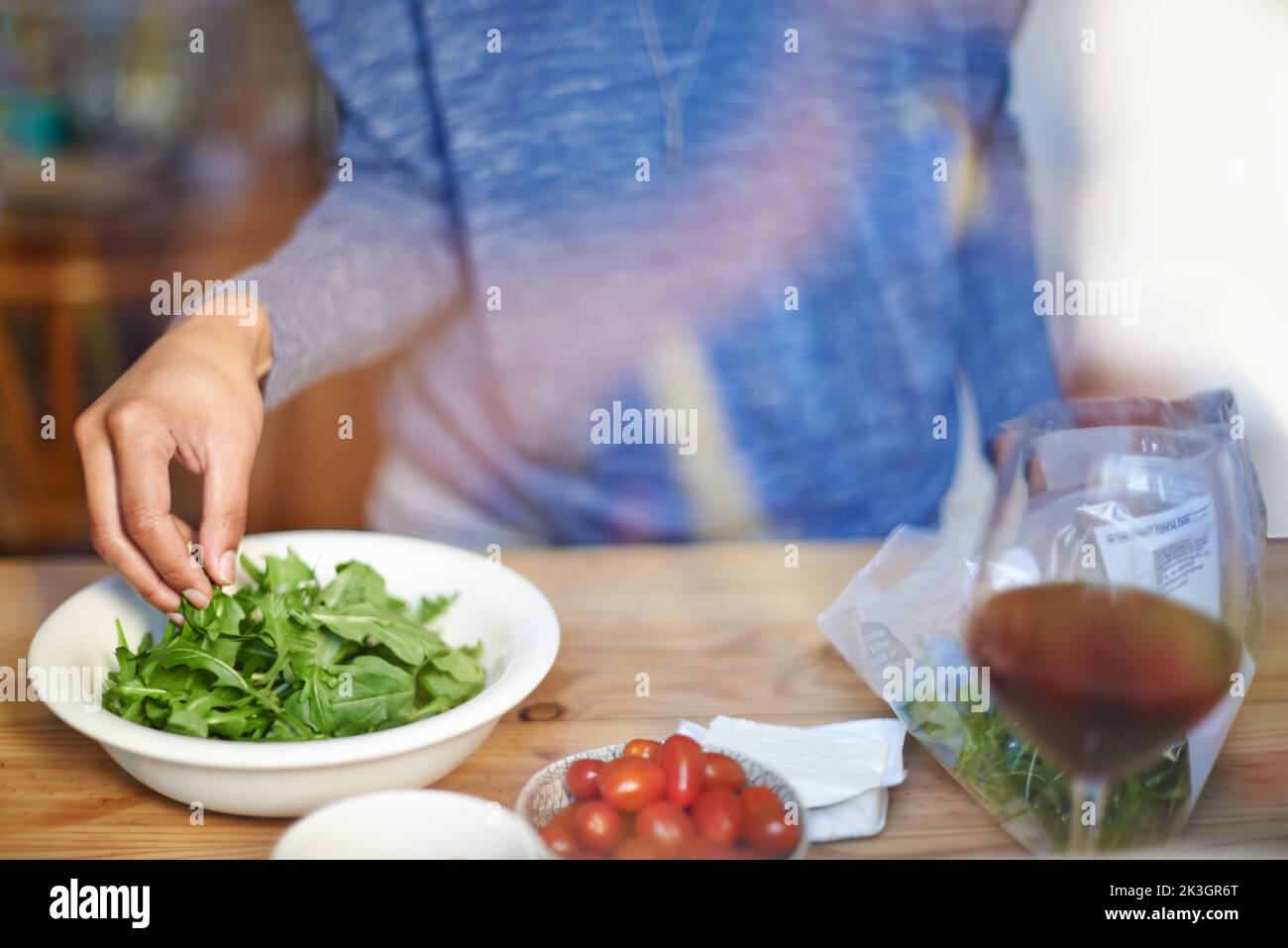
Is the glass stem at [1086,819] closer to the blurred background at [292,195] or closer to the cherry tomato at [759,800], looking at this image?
the cherry tomato at [759,800]

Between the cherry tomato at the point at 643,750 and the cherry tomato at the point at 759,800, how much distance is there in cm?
4

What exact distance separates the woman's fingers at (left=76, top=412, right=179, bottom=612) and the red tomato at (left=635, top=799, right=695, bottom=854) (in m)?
0.25

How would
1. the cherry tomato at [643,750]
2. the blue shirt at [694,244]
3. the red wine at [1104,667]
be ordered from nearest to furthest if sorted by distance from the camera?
the red wine at [1104,667], the cherry tomato at [643,750], the blue shirt at [694,244]

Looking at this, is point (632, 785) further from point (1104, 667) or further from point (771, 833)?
point (1104, 667)

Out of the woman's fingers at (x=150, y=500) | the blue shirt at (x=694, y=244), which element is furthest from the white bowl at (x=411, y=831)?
the blue shirt at (x=694, y=244)

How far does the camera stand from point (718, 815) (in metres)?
0.43

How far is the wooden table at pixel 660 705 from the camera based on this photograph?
47 cm

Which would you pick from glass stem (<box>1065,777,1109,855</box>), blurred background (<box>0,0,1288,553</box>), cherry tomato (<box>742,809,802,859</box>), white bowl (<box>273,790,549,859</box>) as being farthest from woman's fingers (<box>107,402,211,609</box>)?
blurred background (<box>0,0,1288,553</box>)

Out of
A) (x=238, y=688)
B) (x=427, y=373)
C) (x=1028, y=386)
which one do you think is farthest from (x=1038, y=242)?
(x=238, y=688)

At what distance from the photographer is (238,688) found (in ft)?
1.58

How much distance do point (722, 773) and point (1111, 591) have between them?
0.17m

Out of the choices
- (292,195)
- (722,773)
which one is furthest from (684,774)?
(292,195)

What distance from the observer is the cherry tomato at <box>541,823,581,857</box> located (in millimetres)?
429

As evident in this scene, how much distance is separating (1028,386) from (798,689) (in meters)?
0.40
